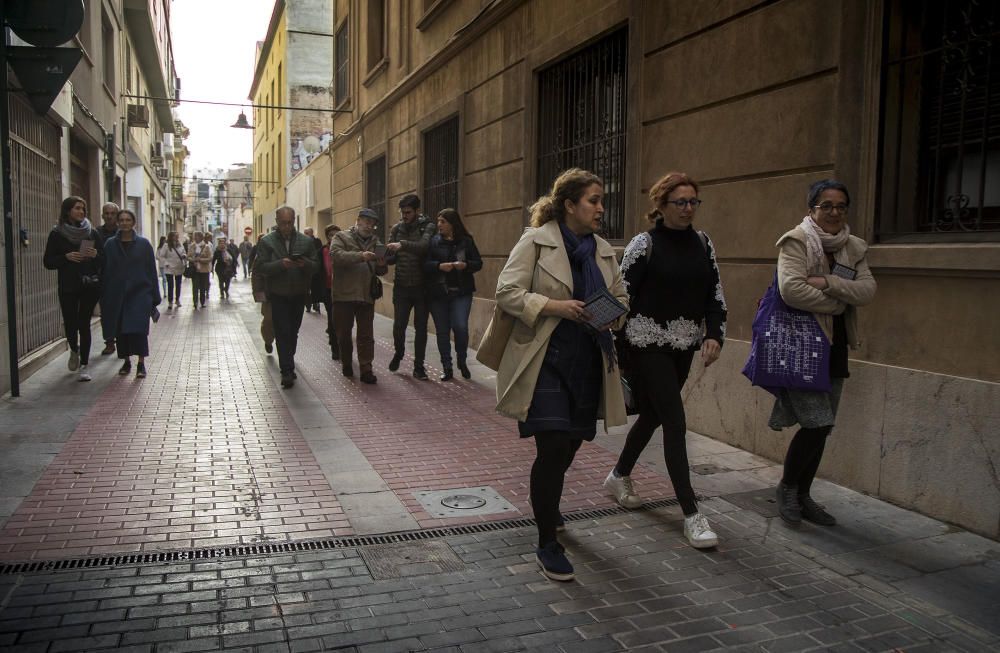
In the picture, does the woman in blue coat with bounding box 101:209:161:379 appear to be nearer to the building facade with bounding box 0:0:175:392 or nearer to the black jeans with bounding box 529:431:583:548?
the building facade with bounding box 0:0:175:392

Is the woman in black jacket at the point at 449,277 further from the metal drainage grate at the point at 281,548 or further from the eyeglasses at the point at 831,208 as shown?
the eyeglasses at the point at 831,208

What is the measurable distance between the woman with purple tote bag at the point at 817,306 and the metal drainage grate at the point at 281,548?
41.0 inches

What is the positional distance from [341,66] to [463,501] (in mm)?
19692

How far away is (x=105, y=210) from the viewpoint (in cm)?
918

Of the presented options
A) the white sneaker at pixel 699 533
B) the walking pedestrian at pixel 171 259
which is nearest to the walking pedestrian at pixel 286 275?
the white sneaker at pixel 699 533

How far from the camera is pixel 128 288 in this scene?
8.66 metres

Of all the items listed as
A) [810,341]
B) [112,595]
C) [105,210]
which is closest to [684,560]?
[810,341]

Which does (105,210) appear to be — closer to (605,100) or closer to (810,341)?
(605,100)

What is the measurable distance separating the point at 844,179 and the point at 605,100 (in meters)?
3.75

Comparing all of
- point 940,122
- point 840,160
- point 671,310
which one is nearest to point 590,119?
point 840,160

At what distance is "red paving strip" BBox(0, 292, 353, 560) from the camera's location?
4.11 m

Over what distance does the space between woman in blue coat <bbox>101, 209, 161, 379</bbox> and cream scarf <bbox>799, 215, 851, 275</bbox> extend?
272 inches

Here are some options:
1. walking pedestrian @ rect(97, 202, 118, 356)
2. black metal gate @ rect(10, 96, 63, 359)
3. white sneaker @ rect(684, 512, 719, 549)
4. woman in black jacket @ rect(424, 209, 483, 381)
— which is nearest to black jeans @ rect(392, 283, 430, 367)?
woman in black jacket @ rect(424, 209, 483, 381)

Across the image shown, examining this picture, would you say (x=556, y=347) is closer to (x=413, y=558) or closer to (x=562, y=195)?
(x=562, y=195)
